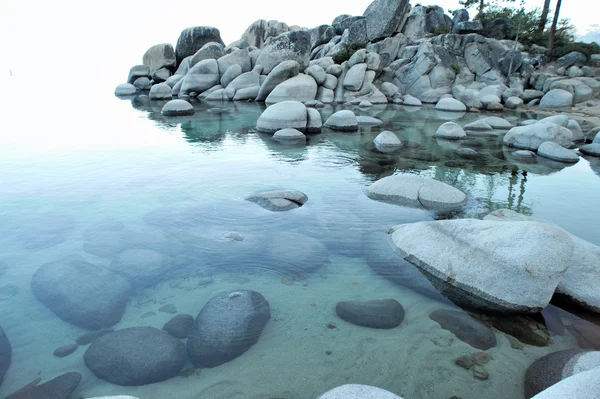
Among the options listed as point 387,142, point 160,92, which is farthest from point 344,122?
point 160,92

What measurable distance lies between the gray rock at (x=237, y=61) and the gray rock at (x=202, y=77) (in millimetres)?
427

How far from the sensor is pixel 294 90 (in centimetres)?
2219

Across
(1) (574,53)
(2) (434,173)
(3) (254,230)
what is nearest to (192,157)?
(3) (254,230)

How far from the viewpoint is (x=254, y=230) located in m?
5.90

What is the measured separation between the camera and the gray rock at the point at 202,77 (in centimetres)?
2605

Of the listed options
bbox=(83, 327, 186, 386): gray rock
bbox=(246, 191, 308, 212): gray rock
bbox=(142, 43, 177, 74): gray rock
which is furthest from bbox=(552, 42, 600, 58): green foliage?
bbox=(83, 327, 186, 386): gray rock

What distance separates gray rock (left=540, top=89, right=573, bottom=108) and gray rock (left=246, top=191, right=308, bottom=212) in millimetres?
21969

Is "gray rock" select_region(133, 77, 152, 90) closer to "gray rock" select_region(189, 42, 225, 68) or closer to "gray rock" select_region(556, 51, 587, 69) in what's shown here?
"gray rock" select_region(189, 42, 225, 68)

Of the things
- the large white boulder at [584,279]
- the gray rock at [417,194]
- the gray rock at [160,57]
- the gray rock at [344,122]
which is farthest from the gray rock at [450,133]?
the gray rock at [160,57]

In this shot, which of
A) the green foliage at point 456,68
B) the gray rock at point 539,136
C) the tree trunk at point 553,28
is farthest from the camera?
the tree trunk at point 553,28

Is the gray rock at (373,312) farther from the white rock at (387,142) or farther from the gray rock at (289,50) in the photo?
the gray rock at (289,50)

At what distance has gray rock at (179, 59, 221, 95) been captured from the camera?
2605cm

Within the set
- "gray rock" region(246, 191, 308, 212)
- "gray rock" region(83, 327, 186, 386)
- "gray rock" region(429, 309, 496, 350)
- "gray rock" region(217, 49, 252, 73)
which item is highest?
"gray rock" region(217, 49, 252, 73)

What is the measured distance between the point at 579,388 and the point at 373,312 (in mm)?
2065
